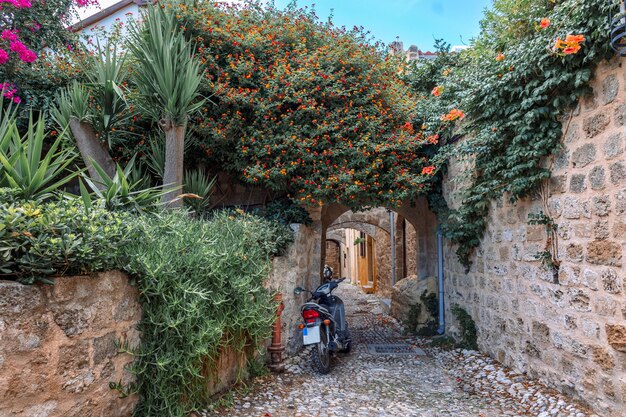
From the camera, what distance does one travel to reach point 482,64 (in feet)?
14.6

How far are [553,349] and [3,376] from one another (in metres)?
3.76

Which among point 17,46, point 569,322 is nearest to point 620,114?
point 569,322

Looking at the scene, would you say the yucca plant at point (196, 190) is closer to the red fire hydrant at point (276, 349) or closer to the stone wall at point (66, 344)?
the red fire hydrant at point (276, 349)

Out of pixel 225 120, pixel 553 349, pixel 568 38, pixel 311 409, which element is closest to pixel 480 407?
pixel 553 349

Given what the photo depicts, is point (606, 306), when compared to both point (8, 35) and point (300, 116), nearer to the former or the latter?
point (300, 116)

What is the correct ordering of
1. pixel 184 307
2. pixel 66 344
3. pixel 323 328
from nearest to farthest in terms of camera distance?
1. pixel 66 344
2. pixel 184 307
3. pixel 323 328

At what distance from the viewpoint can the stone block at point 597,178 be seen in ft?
10.2

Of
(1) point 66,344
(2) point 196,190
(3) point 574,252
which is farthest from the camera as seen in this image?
(2) point 196,190

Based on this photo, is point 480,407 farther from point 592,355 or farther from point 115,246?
point 115,246

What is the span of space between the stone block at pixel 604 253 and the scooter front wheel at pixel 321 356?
2.70 m

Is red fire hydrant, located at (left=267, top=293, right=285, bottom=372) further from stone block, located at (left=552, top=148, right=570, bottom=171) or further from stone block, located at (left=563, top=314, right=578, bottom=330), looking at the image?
stone block, located at (left=552, top=148, right=570, bottom=171)

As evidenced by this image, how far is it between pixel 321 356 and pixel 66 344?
3049 mm

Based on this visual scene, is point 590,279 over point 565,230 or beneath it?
beneath

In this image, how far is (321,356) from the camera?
4.76 m
